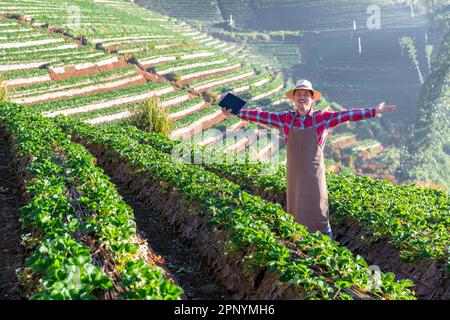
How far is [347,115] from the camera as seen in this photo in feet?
25.5

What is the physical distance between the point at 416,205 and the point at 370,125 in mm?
56930

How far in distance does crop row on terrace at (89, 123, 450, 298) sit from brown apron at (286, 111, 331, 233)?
127 cm

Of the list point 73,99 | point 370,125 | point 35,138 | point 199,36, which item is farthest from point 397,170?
point 35,138

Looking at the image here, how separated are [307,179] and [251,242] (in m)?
1.60

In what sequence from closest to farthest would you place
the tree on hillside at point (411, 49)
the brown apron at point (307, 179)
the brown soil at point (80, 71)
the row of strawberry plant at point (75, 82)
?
the brown apron at point (307, 179) → the row of strawberry plant at point (75, 82) → the brown soil at point (80, 71) → the tree on hillside at point (411, 49)

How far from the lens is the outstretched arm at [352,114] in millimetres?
7562

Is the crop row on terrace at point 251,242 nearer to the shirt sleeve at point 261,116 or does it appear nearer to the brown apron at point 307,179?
the brown apron at point 307,179

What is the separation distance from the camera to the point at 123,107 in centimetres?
3866

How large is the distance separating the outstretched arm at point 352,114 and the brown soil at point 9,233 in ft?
16.2

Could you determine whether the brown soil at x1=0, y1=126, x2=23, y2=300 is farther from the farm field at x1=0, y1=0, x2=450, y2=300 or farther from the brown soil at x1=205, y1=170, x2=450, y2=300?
the brown soil at x1=205, y1=170, x2=450, y2=300

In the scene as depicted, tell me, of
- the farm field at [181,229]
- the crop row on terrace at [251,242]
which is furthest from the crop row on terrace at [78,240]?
the crop row on terrace at [251,242]

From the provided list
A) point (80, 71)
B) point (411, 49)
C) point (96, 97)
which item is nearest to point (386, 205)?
point (96, 97)

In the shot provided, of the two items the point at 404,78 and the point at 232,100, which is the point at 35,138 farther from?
the point at 404,78
